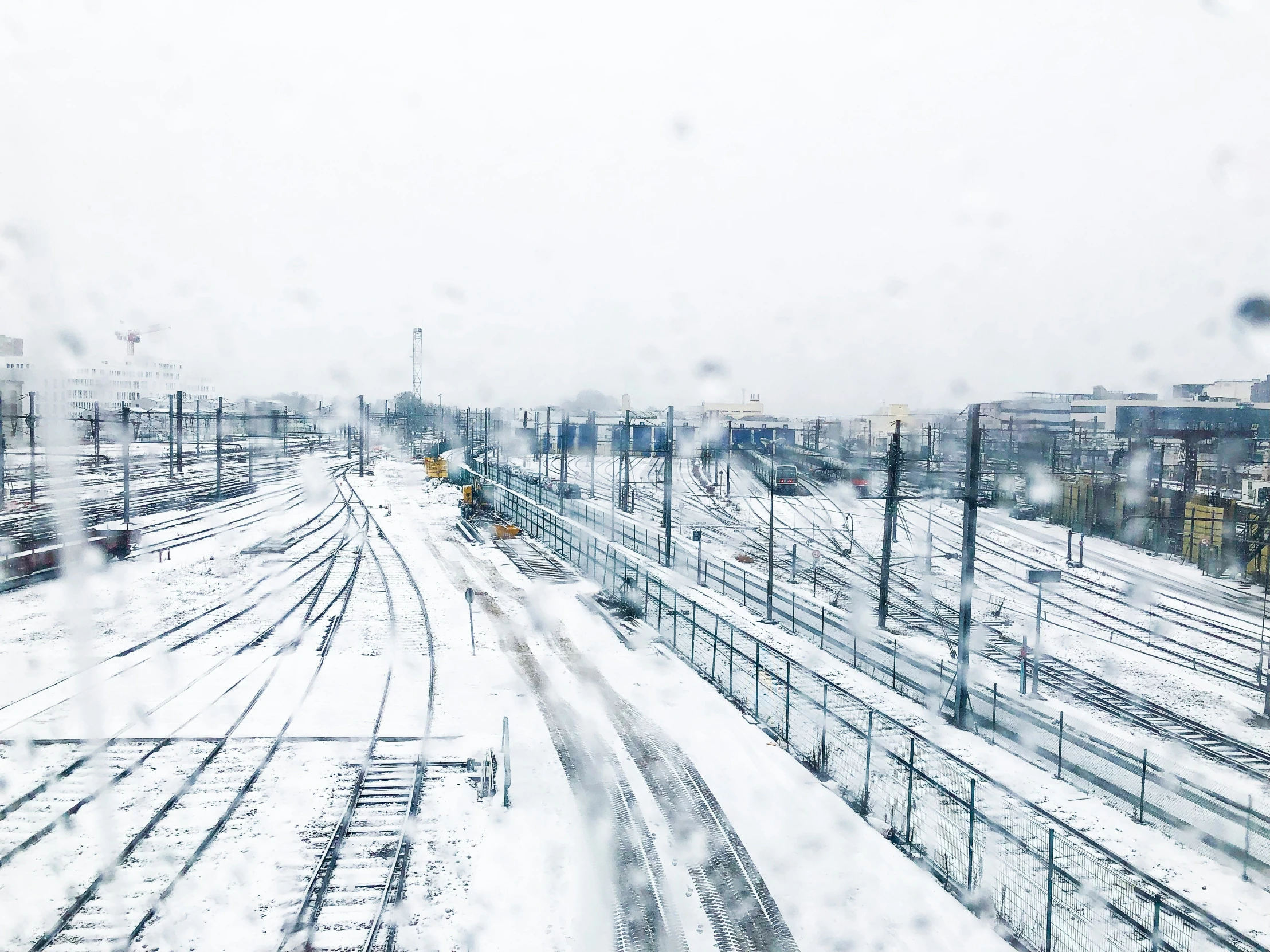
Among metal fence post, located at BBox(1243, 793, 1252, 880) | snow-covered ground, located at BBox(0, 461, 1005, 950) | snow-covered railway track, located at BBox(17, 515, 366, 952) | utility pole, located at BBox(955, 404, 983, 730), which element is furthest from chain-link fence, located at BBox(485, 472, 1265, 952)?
snow-covered railway track, located at BBox(17, 515, 366, 952)

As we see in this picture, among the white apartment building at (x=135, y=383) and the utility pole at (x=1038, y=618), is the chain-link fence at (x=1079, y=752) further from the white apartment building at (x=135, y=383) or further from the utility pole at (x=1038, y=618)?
the white apartment building at (x=135, y=383)

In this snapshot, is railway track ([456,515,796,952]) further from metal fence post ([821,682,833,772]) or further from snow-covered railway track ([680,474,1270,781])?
snow-covered railway track ([680,474,1270,781])

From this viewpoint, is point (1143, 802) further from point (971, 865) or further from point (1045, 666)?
point (1045, 666)

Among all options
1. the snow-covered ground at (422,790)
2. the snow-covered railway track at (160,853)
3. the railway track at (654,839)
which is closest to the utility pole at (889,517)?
the snow-covered ground at (422,790)

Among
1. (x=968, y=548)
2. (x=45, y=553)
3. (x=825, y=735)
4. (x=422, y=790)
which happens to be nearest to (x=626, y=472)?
(x=45, y=553)

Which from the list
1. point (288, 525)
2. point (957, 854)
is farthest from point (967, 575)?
point (288, 525)

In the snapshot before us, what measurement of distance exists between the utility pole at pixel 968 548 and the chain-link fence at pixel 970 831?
3.52ft

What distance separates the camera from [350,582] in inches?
860

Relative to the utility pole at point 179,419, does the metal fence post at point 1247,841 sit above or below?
below

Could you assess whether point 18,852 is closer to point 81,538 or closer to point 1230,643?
point 81,538

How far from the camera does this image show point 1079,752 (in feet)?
38.5

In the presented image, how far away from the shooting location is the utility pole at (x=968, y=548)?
1212 centimetres

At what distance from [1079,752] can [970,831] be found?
17.5 ft

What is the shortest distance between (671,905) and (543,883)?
129 cm
